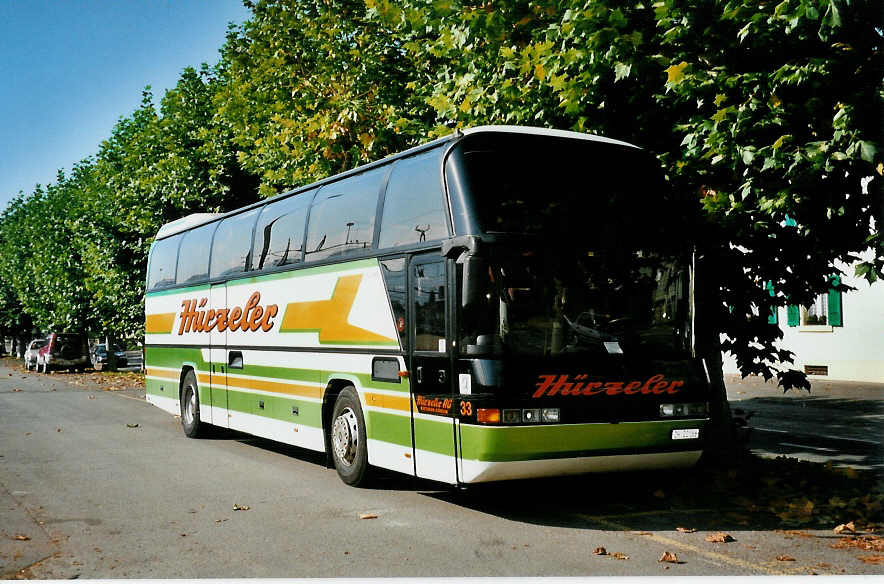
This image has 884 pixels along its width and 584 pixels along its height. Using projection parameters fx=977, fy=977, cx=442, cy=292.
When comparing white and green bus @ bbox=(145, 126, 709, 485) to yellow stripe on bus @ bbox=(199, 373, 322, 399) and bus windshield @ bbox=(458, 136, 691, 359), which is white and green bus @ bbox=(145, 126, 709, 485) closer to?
bus windshield @ bbox=(458, 136, 691, 359)

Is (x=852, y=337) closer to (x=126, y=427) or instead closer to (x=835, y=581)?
(x=126, y=427)

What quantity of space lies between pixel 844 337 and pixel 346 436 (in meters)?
19.9

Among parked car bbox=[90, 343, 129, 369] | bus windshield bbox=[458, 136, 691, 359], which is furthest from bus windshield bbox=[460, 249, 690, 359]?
parked car bbox=[90, 343, 129, 369]

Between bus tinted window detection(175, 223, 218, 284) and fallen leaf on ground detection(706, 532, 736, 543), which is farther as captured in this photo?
bus tinted window detection(175, 223, 218, 284)

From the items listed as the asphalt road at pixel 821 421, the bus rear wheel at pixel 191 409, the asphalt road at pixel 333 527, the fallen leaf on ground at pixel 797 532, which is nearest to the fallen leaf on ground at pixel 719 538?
the asphalt road at pixel 333 527

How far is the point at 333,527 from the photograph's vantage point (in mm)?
7871

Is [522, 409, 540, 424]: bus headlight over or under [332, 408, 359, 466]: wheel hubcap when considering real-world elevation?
over

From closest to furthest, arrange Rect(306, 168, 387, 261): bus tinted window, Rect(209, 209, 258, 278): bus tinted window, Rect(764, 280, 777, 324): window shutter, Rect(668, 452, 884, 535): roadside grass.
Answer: Rect(668, 452, 884, 535): roadside grass, Rect(306, 168, 387, 261): bus tinted window, Rect(764, 280, 777, 324): window shutter, Rect(209, 209, 258, 278): bus tinted window

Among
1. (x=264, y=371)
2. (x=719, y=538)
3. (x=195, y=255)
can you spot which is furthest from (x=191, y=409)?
(x=719, y=538)

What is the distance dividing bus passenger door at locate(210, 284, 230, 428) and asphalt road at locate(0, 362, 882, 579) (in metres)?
1.83

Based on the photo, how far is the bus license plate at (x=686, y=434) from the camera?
331 inches

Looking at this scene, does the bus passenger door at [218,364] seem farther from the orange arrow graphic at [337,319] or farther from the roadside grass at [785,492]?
the roadside grass at [785,492]

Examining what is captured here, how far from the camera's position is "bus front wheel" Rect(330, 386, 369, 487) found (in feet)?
32.3

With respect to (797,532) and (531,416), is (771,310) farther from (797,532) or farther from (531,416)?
(531,416)
